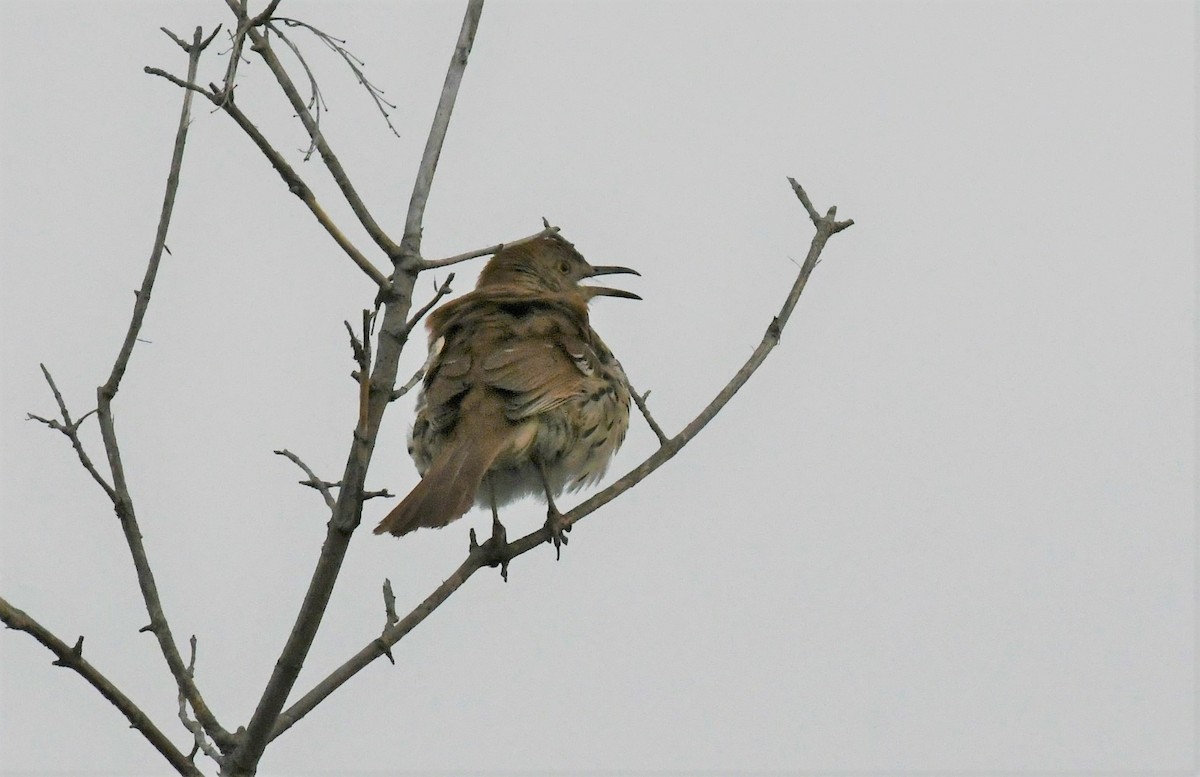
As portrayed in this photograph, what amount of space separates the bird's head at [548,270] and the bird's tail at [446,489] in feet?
6.10

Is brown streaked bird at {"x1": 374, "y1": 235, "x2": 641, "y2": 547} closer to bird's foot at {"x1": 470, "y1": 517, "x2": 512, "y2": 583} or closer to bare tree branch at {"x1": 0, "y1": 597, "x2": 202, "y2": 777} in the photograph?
bird's foot at {"x1": 470, "y1": 517, "x2": 512, "y2": 583}

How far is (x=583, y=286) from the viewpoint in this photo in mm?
7324

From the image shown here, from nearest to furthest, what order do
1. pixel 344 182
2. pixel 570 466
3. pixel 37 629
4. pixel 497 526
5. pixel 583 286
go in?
pixel 37 629 → pixel 344 182 → pixel 497 526 → pixel 570 466 → pixel 583 286

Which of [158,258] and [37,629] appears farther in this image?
[158,258]

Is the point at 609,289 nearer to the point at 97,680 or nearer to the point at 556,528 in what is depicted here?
the point at 556,528

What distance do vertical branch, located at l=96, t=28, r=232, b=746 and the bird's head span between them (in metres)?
3.05

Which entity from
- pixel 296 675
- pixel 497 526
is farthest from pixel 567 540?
pixel 296 675

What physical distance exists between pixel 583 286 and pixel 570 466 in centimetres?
169

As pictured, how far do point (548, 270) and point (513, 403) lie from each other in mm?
1912

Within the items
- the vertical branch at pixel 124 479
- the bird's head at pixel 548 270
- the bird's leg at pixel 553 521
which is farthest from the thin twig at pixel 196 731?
the bird's head at pixel 548 270

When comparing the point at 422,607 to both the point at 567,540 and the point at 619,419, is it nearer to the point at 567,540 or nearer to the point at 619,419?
the point at 567,540

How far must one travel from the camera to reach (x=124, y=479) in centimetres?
406

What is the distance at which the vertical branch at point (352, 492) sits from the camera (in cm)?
361

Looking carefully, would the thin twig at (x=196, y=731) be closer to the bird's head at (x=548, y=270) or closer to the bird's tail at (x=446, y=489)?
the bird's tail at (x=446, y=489)
